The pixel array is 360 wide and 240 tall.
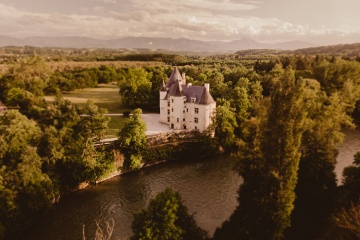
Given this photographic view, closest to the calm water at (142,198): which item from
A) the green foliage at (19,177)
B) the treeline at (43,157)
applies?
the treeline at (43,157)

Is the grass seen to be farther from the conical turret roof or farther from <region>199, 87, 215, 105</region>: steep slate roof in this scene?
<region>199, 87, 215, 105</region>: steep slate roof

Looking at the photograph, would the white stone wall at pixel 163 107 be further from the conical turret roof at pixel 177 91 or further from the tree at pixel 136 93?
the tree at pixel 136 93

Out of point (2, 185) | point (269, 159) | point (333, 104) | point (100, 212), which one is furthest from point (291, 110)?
point (2, 185)

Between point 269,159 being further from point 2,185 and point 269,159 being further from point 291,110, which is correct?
point 2,185

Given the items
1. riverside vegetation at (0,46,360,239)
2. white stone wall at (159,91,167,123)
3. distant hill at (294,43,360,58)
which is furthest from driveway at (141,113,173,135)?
distant hill at (294,43,360,58)

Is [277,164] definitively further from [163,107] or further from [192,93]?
[163,107]

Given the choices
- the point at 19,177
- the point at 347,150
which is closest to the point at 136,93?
the point at 347,150
